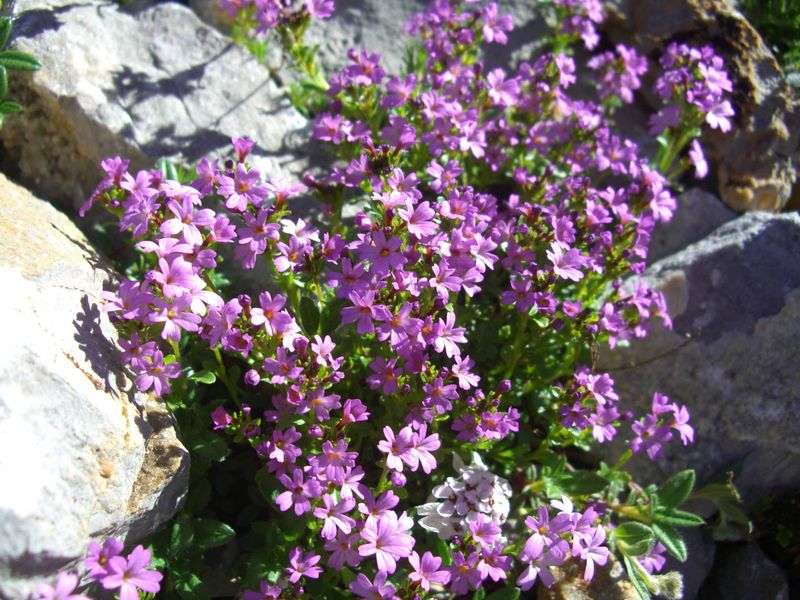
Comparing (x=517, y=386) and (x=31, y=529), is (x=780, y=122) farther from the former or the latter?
(x=31, y=529)

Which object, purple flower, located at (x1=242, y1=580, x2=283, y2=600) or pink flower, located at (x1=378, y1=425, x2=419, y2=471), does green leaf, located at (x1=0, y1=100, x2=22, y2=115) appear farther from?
purple flower, located at (x1=242, y1=580, x2=283, y2=600)

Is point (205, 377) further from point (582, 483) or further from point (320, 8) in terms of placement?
point (320, 8)

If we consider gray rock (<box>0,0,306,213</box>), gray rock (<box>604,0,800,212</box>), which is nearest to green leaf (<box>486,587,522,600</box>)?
gray rock (<box>0,0,306,213</box>)

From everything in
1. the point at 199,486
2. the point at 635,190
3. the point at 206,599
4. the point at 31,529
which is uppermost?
the point at 635,190

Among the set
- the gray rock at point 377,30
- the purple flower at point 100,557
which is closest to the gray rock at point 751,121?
the gray rock at point 377,30

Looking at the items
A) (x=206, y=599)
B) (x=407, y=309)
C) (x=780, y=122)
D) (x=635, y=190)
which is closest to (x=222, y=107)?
(x=407, y=309)

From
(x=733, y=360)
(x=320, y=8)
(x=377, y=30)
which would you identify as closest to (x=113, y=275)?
(x=320, y=8)
